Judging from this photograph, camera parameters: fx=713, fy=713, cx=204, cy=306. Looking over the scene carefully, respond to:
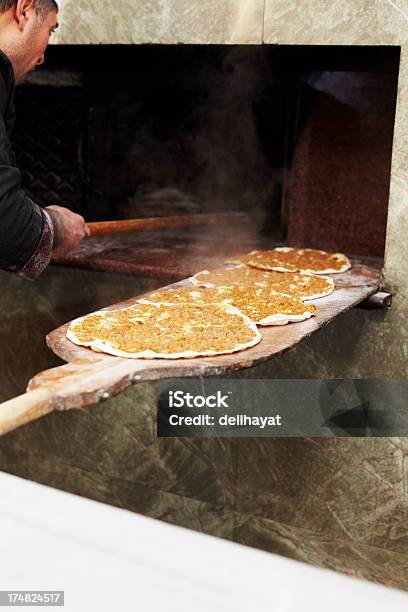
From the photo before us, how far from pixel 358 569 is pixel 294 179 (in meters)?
1.59

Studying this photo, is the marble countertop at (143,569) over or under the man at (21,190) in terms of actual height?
under

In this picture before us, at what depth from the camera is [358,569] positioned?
2627 mm

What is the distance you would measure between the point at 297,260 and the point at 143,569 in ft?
4.83

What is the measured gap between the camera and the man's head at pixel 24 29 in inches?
86.1

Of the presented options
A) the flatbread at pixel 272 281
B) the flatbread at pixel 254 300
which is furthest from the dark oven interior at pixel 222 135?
the flatbread at pixel 254 300

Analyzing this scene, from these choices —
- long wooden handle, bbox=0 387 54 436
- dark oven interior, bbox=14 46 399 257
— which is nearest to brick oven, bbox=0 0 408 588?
dark oven interior, bbox=14 46 399 257

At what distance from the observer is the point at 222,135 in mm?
3309

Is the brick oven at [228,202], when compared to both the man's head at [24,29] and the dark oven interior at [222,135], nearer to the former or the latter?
the dark oven interior at [222,135]

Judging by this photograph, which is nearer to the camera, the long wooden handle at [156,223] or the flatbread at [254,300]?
the flatbread at [254,300]

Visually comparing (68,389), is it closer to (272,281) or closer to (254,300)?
(254,300)

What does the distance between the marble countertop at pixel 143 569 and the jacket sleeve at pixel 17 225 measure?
681 mm

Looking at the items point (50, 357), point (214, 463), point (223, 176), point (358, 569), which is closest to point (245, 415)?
point (214, 463)

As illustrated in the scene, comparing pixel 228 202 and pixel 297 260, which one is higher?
Result: pixel 228 202

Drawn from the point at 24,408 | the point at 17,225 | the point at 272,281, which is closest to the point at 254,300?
the point at 272,281
